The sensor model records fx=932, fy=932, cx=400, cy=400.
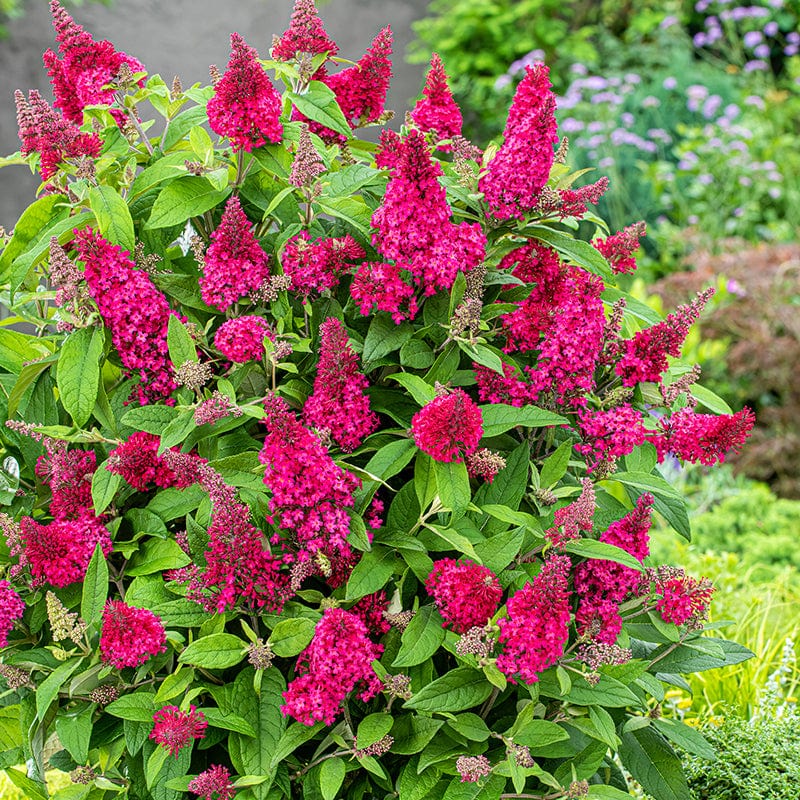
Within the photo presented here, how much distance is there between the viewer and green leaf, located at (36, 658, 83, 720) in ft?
4.91

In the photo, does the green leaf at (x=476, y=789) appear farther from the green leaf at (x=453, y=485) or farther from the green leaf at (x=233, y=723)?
the green leaf at (x=453, y=485)

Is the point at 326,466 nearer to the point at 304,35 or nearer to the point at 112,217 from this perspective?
the point at 112,217

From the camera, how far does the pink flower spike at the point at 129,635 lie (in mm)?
1420

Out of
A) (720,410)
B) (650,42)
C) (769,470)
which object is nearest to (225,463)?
(720,410)

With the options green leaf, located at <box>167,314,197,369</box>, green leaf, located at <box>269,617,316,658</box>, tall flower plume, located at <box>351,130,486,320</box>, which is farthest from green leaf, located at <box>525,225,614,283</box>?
green leaf, located at <box>269,617,316,658</box>

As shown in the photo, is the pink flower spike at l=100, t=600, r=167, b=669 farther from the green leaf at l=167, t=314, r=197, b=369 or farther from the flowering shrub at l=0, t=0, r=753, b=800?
the green leaf at l=167, t=314, r=197, b=369

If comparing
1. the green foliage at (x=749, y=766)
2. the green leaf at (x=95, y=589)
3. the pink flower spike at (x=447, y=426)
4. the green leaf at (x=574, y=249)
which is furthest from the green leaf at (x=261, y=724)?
the green foliage at (x=749, y=766)

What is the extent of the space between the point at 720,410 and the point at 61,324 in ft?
3.84

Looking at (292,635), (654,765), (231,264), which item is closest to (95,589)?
(292,635)

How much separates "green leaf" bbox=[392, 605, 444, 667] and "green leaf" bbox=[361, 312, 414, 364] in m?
0.42

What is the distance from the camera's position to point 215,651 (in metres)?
1.43

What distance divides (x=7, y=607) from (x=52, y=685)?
0.15 metres

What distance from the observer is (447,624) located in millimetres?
1486

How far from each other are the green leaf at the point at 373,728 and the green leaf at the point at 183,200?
0.87 meters
